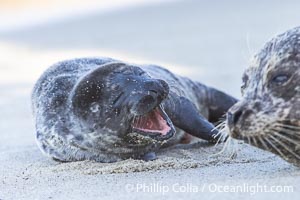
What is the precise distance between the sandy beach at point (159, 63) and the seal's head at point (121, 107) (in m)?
0.16

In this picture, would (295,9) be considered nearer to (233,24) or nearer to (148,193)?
(233,24)


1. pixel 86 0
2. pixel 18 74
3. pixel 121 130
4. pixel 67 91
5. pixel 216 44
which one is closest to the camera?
pixel 121 130

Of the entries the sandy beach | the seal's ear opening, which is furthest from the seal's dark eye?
the seal's ear opening

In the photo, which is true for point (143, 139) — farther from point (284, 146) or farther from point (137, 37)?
point (137, 37)

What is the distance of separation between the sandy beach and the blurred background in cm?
2

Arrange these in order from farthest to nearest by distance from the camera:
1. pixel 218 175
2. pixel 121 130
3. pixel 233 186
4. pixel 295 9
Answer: pixel 295 9, pixel 121 130, pixel 218 175, pixel 233 186

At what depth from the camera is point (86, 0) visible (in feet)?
59.0

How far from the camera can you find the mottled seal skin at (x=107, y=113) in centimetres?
541

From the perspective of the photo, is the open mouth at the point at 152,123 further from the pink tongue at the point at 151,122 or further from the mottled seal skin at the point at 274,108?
the mottled seal skin at the point at 274,108

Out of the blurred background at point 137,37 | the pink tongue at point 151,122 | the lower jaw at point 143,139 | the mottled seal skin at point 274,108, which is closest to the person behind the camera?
the mottled seal skin at point 274,108

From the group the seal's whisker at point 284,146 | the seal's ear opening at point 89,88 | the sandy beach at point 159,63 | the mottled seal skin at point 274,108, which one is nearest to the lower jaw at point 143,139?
the sandy beach at point 159,63

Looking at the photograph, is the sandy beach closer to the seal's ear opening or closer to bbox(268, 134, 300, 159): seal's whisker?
bbox(268, 134, 300, 159): seal's whisker

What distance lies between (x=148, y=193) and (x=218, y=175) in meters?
0.56

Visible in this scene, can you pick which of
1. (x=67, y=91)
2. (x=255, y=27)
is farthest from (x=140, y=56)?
(x=67, y=91)
